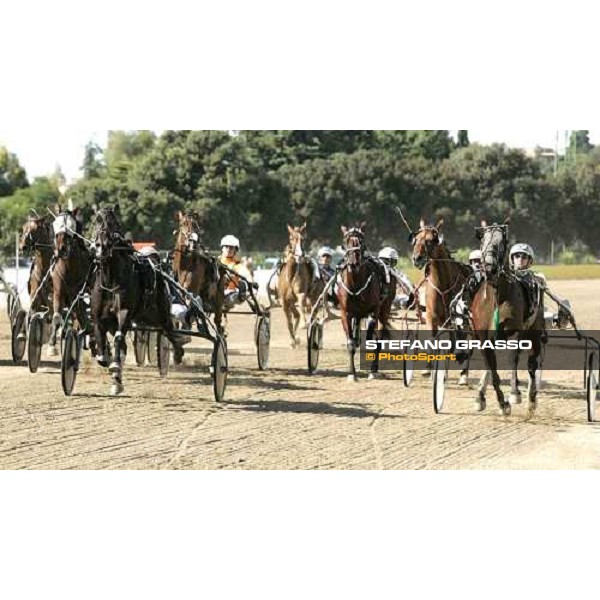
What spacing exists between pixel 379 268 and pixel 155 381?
2.31m

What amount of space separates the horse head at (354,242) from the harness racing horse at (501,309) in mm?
1332

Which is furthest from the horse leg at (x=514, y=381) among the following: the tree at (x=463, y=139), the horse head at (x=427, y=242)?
the tree at (x=463, y=139)

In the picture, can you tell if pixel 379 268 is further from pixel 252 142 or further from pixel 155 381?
pixel 252 142

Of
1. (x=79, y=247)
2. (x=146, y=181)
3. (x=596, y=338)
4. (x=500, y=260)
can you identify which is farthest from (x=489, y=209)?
(x=79, y=247)

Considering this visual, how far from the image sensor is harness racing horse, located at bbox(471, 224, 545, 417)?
9.75 metres

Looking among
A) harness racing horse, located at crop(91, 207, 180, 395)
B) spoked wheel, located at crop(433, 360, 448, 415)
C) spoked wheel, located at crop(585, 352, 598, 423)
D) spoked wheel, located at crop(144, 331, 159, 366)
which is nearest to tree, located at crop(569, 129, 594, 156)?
spoked wheel, located at crop(585, 352, 598, 423)

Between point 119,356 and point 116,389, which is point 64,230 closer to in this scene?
point 119,356

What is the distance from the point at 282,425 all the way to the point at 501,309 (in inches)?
68.4

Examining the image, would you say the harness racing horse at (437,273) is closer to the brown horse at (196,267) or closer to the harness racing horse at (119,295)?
the brown horse at (196,267)

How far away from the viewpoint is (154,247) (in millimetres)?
11180

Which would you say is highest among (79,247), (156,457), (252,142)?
(252,142)

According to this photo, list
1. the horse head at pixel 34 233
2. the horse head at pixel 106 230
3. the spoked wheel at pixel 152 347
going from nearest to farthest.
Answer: the horse head at pixel 34 233, the horse head at pixel 106 230, the spoked wheel at pixel 152 347

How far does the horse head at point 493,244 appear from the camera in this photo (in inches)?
382

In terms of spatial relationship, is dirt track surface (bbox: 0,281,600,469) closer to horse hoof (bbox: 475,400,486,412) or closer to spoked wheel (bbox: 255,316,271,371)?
horse hoof (bbox: 475,400,486,412)
